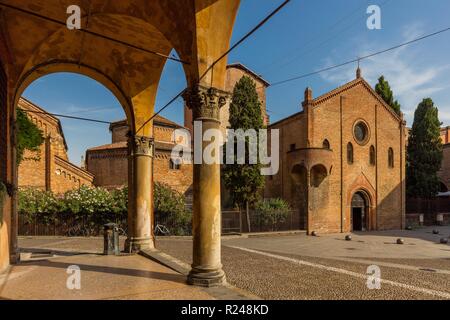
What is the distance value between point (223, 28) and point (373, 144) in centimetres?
2287

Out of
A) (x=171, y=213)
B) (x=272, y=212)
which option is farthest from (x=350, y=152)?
(x=171, y=213)

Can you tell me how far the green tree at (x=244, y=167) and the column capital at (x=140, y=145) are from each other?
10.6 m

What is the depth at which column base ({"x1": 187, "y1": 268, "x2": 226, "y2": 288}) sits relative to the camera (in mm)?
5141

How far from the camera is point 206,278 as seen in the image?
5.15m

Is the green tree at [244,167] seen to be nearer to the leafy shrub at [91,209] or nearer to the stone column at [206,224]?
the leafy shrub at [91,209]

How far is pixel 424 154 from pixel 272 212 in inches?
760

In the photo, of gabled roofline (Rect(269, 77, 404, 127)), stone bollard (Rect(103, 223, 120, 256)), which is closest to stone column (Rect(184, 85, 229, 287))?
stone bollard (Rect(103, 223, 120, 256))

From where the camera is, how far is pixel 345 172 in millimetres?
23047

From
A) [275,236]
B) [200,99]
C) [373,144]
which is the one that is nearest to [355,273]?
[200,99]

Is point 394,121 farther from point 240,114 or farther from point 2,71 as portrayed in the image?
point 2,71

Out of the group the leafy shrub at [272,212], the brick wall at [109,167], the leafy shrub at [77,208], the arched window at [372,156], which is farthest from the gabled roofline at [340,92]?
the leafy shrub at [77,208]

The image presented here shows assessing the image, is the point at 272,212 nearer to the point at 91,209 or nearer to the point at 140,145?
the point at 91,209

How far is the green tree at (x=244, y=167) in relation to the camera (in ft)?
63.5

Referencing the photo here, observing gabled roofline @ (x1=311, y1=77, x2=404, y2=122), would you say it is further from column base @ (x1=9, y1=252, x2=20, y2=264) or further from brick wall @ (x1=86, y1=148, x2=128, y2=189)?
column base @ (x1=9, y1=252, x2=20, y2=264)
